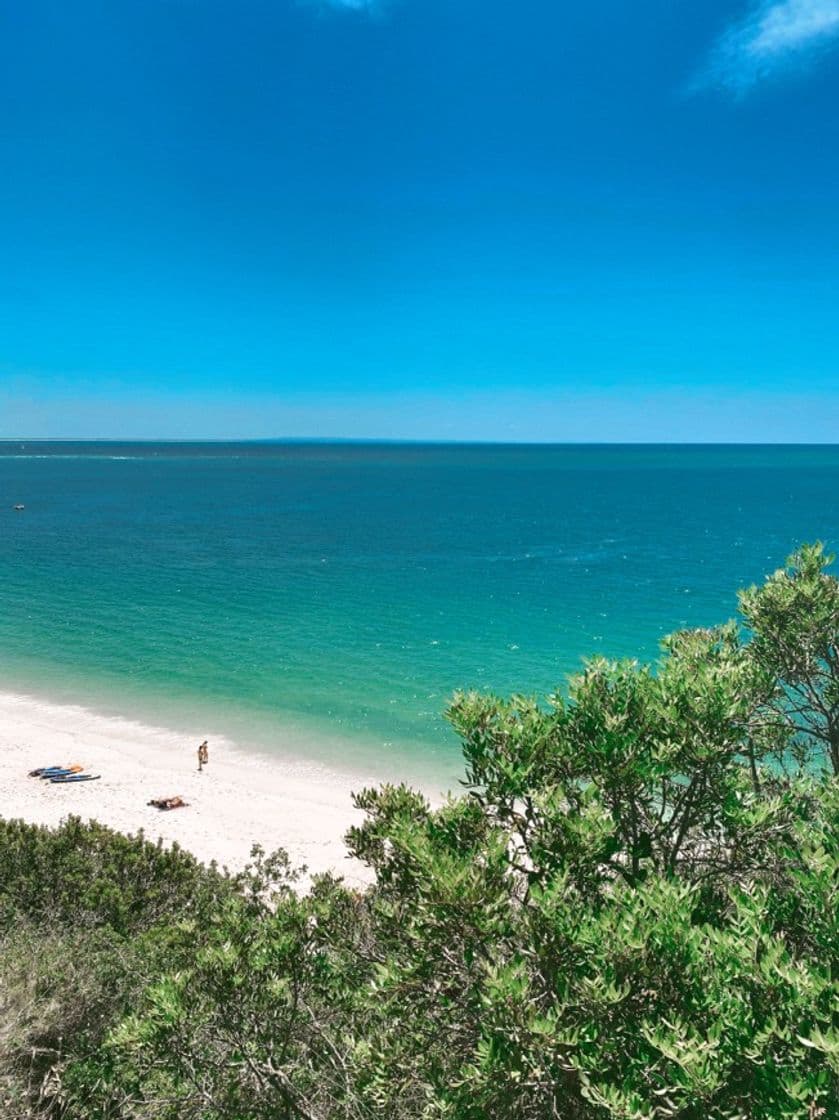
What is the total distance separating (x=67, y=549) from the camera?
73812 mm

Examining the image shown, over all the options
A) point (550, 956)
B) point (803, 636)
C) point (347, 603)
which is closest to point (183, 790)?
point (550, 956)

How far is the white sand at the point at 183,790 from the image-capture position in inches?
859

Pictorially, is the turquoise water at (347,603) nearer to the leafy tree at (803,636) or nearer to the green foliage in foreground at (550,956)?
the leafy tree at (803,636)

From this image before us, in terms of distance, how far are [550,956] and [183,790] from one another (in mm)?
22899

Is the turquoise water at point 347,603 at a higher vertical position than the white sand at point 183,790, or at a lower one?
higher

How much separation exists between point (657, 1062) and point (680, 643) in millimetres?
6297

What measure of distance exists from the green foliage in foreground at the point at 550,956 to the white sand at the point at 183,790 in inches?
461

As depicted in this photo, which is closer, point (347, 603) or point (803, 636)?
point (803, 636)

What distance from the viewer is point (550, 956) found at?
18.2ft

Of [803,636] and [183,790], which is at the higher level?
[803,636]

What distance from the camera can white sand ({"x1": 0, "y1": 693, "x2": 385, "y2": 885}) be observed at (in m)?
21.8

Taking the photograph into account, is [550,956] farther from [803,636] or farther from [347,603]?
[347,603]

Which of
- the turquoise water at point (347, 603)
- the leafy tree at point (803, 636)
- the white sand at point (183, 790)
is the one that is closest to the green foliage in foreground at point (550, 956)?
the leafy tree at point (803, 636)

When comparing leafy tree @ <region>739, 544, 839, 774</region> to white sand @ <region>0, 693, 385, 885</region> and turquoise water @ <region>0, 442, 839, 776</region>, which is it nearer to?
turquoise water @ <region>0, 442, 839, 776</region>
